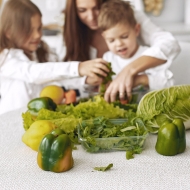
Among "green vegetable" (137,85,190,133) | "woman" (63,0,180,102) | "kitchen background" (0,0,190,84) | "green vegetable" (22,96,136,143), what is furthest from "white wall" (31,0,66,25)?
"green vegetable" (137,85,190,133)

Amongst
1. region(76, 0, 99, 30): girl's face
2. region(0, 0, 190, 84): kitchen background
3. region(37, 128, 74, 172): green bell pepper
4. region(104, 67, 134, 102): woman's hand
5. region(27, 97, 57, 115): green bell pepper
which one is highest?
region(76, 0, 99, 30): girl's face

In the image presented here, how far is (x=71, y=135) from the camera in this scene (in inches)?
40.8

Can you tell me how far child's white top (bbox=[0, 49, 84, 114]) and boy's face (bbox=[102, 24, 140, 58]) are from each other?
259mm

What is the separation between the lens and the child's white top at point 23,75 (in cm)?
176

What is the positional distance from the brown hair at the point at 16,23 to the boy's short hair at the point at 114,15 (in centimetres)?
34

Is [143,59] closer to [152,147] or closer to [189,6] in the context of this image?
[152,147]

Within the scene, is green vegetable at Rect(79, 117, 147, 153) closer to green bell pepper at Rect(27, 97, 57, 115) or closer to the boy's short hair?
green bell pepper at Rect(27, 97, 57, 115)

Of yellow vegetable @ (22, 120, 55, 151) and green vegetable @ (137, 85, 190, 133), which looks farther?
green vegetable @ (137, 85, 190, 133)

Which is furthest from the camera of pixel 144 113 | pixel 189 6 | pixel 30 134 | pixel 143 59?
pixel 189 6

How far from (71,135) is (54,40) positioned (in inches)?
59.4

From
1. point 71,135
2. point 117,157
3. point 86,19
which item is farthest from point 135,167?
point 86,19

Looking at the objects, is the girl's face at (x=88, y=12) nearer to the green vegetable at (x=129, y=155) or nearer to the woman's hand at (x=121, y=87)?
the woman's hand at (x=121, y=87)

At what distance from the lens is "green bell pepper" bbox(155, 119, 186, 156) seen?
3.03ft

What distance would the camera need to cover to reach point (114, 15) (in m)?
1.81
